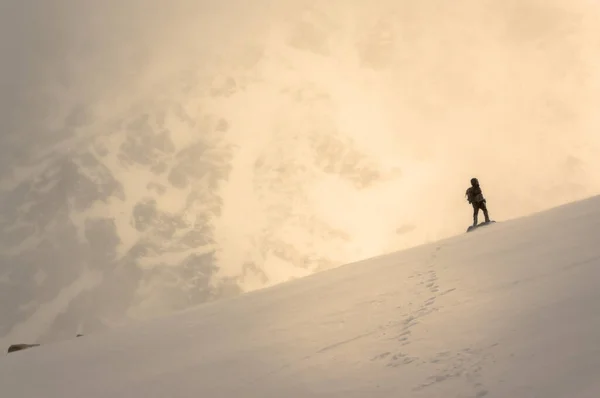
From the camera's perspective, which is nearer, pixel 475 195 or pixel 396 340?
pixel 396 340

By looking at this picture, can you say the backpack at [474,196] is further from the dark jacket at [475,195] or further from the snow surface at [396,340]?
the snow surface at [396,340]

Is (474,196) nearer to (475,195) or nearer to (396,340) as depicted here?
(475,195)

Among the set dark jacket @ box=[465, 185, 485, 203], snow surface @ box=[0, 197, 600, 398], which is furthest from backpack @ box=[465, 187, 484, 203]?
snow surface @ box=[0, 197, 600, 398]

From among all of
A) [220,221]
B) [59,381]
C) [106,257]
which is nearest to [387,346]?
[59,381]

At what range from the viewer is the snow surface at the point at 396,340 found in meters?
4.45

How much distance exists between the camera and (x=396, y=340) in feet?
19.9

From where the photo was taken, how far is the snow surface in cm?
445

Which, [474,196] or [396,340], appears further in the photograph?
[474,196]

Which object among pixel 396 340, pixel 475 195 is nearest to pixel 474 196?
pixel 475 195

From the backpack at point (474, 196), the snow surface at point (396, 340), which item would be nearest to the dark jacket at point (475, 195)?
the backpack at point (474, 196)

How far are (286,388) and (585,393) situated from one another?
3.01m

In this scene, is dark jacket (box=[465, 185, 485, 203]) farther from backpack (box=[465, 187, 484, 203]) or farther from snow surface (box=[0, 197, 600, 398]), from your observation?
snow surface (box=[0, 197, 600, 398])

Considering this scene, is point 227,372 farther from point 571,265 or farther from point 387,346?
point 571,265

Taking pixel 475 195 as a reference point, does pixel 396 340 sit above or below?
below
